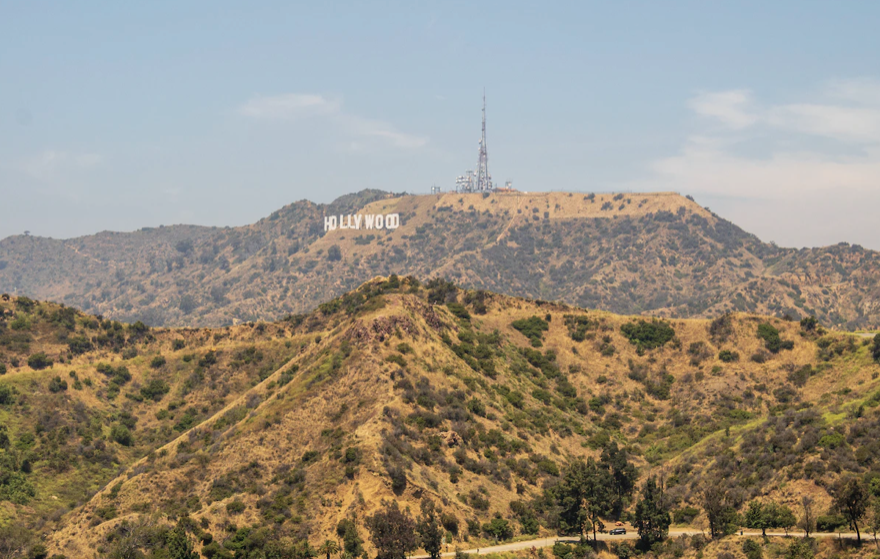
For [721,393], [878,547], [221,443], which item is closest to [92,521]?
[221,443]

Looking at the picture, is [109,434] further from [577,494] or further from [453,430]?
[577,494]

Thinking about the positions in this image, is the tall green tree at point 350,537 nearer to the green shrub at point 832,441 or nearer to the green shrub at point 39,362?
the green shrub at point 832,441

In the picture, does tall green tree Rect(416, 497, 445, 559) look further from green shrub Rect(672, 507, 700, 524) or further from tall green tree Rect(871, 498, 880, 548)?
tall green tree Rect(871, 498, 880, 548)

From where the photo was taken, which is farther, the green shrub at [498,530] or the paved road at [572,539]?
the green shrub at [498,530]

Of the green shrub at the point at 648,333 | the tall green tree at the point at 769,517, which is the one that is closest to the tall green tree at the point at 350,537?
the tall green tree at the point at 769,517

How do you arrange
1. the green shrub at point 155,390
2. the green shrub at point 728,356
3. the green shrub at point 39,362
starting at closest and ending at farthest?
the green shrub at point 728,356 → the green shrub at point 155,390 → the green shrub at point 39,362

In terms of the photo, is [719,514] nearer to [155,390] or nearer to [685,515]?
[685,515]

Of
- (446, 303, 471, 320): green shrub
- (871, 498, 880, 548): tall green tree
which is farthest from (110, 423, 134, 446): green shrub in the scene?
(871, 498, 880, 548): tall green tree
